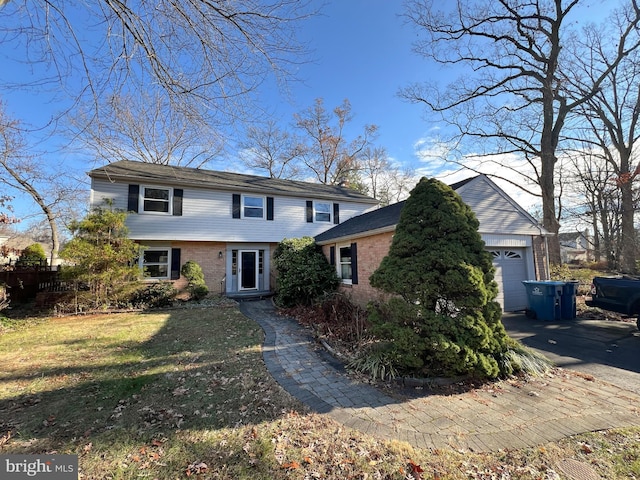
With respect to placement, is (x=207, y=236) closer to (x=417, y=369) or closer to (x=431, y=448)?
(x=417, y=369)

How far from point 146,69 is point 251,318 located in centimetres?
711

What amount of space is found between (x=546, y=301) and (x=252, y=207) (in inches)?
495

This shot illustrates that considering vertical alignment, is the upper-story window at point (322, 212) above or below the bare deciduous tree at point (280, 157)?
below

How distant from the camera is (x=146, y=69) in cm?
422

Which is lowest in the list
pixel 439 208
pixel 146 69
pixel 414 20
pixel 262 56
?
pixel 439 208

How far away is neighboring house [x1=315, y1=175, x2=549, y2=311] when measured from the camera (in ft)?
29.2

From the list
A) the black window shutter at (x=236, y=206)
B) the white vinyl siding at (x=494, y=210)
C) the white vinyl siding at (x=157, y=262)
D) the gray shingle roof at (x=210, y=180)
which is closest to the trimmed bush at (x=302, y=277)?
the black window shutter at (x=236, y=206)

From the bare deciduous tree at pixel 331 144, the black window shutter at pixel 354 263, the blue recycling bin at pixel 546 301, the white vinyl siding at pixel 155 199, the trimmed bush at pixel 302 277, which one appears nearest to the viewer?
the blue recycling bin at pixel 546 301

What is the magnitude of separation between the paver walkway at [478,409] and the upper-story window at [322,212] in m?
11.6

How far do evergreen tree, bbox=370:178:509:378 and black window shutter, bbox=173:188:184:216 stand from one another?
1087 centimetres

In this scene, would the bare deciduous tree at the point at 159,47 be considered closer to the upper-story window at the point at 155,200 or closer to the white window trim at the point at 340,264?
the white window trim at the point at 340,264

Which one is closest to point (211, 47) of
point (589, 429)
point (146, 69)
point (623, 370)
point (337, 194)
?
point (146, 69)

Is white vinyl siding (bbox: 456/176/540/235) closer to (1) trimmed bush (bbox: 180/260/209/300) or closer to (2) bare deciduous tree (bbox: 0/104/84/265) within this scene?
(1) trimmed bush (bbox: 180/260/209/300)

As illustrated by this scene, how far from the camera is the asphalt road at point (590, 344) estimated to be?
15.3 ft
